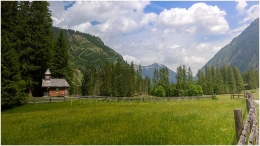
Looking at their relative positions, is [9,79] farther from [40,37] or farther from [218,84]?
[218,84]

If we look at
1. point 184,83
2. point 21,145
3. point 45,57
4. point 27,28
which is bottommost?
point 21,145

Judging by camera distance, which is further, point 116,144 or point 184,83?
point 184,83

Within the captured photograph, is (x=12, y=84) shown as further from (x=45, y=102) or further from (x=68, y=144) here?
(x=68, y=144)

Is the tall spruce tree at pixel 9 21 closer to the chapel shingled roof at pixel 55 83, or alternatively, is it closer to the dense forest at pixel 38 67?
the dense forest at pixel 38 67

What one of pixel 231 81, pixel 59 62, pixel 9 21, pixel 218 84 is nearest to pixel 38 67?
pixel 59 62

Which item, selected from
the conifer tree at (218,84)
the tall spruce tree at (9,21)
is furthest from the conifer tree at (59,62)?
the conifer tree at (218,84)

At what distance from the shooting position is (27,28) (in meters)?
42.6

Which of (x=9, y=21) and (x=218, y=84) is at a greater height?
(x=9, y=21)

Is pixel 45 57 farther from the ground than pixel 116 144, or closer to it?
farther from the ground

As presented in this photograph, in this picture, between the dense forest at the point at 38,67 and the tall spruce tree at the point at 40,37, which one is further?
the tall spruce tree at the point at 40,37

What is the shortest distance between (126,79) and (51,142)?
46.7 metres

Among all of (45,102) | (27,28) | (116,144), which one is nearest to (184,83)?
(116,144)

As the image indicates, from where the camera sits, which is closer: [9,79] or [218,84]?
[9,79]

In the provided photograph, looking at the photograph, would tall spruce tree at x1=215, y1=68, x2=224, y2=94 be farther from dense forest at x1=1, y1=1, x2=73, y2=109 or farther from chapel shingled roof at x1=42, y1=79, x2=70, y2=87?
dense forest at x1=1, y1=1, x2=73, y2=109
